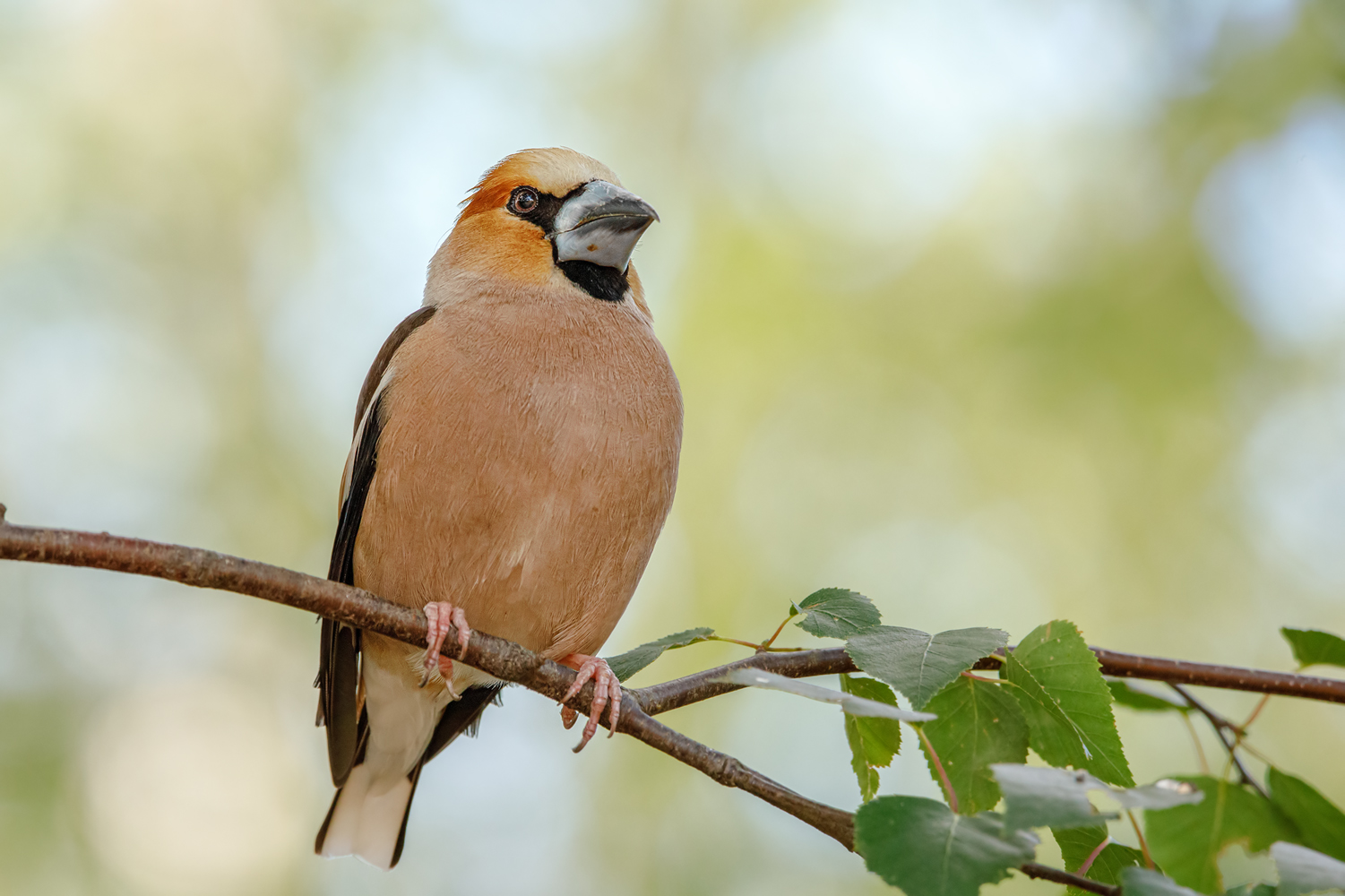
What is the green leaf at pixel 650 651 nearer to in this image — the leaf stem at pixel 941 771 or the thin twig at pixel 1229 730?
the leaf stem at pixel 941 771

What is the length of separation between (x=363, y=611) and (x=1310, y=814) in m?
2.10

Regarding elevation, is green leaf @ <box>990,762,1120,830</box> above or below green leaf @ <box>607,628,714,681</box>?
above

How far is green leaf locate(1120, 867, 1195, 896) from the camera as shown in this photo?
159 cm

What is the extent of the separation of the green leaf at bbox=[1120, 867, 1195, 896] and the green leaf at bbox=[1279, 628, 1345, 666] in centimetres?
95

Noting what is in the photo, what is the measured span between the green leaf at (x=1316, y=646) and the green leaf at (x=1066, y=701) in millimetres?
568

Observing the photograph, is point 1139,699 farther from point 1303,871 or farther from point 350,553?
point 350,553

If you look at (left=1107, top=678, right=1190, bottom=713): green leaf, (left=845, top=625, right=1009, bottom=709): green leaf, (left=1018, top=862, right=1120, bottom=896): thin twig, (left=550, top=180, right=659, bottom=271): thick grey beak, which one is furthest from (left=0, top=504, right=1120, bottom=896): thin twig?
(left=550, top=180, right=659, bottom=271): thick grey beak

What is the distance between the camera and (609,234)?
13.1ft

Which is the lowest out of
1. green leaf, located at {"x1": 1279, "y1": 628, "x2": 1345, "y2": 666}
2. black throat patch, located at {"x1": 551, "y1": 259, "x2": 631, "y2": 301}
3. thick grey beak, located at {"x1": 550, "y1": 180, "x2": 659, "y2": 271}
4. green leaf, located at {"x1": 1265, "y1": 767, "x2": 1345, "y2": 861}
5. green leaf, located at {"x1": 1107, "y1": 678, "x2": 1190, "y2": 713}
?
green leaf, located at {"x1": 1265, "y1": 767, "x2": 1345, "y2": 861}

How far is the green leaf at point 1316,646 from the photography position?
7.76 ft

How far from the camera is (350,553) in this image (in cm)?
373

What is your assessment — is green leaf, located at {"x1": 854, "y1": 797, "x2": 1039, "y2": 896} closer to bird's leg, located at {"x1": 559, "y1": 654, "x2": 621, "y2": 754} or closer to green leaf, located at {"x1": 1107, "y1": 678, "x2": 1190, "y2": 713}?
green leaf, located at {"x1": 1107, "y1": 678, "x2": 1190, "y2": 713}

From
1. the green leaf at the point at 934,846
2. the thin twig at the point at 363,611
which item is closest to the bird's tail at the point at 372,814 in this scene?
the thin twig at the point at 363,611

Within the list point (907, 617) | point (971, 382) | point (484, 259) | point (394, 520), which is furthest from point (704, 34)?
point (394, 520)
